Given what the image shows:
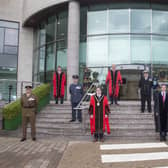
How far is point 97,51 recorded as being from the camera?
14.9m

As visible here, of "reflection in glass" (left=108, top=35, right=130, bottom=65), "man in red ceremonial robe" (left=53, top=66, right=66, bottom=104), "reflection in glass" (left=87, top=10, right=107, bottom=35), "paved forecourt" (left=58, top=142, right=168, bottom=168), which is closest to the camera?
"paved forecourt" (left=58, top=142, right=168, bottom=168)

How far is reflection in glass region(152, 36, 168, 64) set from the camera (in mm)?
14422

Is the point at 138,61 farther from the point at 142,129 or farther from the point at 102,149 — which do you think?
the point at 102,149

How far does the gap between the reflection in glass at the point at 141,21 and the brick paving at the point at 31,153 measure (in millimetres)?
9377

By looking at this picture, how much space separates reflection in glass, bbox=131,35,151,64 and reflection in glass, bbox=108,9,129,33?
857mm

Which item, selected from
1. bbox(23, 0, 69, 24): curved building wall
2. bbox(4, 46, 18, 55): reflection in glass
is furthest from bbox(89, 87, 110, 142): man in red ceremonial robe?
bbox(4, 46, 18, 55): reflection in glass

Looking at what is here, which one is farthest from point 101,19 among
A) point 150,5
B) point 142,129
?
point 142,129

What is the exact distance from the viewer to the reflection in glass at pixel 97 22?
49.5ft

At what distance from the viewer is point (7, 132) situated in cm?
879

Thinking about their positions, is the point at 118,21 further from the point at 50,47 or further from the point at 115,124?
the point at 115,124

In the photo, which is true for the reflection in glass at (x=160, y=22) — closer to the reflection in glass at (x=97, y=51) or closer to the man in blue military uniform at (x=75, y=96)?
the reflection in glass at (x=97, y=51)

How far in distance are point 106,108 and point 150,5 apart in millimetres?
9818

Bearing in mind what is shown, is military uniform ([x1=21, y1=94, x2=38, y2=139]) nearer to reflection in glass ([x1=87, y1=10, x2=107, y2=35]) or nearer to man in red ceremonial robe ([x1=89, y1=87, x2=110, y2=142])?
man in red ceremonial robe ([x1=89, y1=87, x2=110, y2=142])

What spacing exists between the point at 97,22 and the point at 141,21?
2.67 metres
